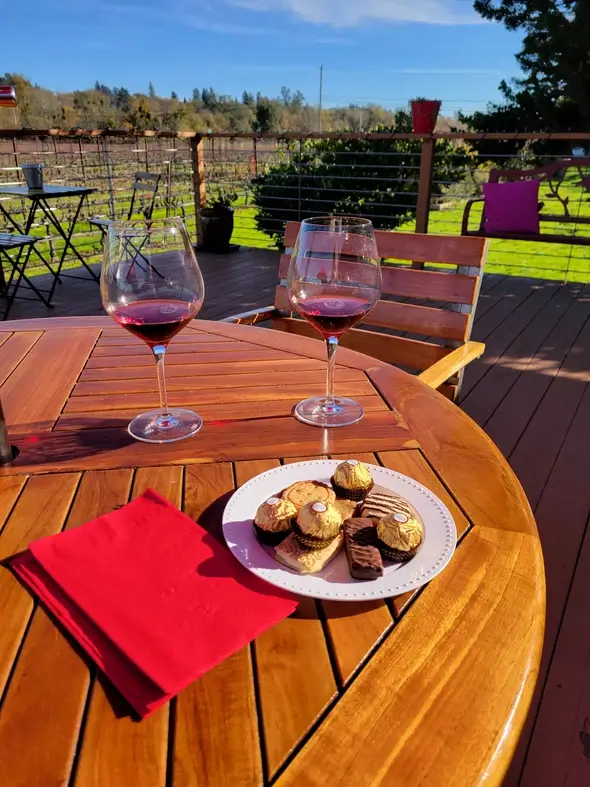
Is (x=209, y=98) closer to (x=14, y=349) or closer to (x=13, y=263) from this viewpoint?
(x=13, y=263)

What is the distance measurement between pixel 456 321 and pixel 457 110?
1452 cm

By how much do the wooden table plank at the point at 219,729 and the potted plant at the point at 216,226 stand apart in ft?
20.0

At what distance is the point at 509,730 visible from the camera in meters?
0.39

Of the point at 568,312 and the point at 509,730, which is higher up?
the point at 509,730

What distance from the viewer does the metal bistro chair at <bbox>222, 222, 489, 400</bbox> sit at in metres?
1.62

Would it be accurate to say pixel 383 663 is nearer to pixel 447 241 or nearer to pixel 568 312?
pixel 447 241

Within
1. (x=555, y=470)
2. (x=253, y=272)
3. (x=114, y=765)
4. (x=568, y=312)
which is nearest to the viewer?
(x=114, y=765)

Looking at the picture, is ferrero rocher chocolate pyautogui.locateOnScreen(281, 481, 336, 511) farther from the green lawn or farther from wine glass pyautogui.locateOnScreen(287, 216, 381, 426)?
the green lawn

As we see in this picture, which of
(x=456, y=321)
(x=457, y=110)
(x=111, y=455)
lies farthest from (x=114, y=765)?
(x=457, y=110)

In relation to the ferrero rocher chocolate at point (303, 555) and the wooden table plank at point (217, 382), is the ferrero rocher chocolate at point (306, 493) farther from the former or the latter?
the wooden table plank at point (217, 382)

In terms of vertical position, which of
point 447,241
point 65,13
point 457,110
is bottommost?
point 447,241

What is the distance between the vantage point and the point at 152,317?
2.56ft

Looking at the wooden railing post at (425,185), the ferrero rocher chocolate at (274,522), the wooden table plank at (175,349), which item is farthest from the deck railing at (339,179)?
the ferrero rocher chocolate at (274,522)

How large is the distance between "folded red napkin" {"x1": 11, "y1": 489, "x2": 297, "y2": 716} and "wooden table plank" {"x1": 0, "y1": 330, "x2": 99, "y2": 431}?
0.33m
